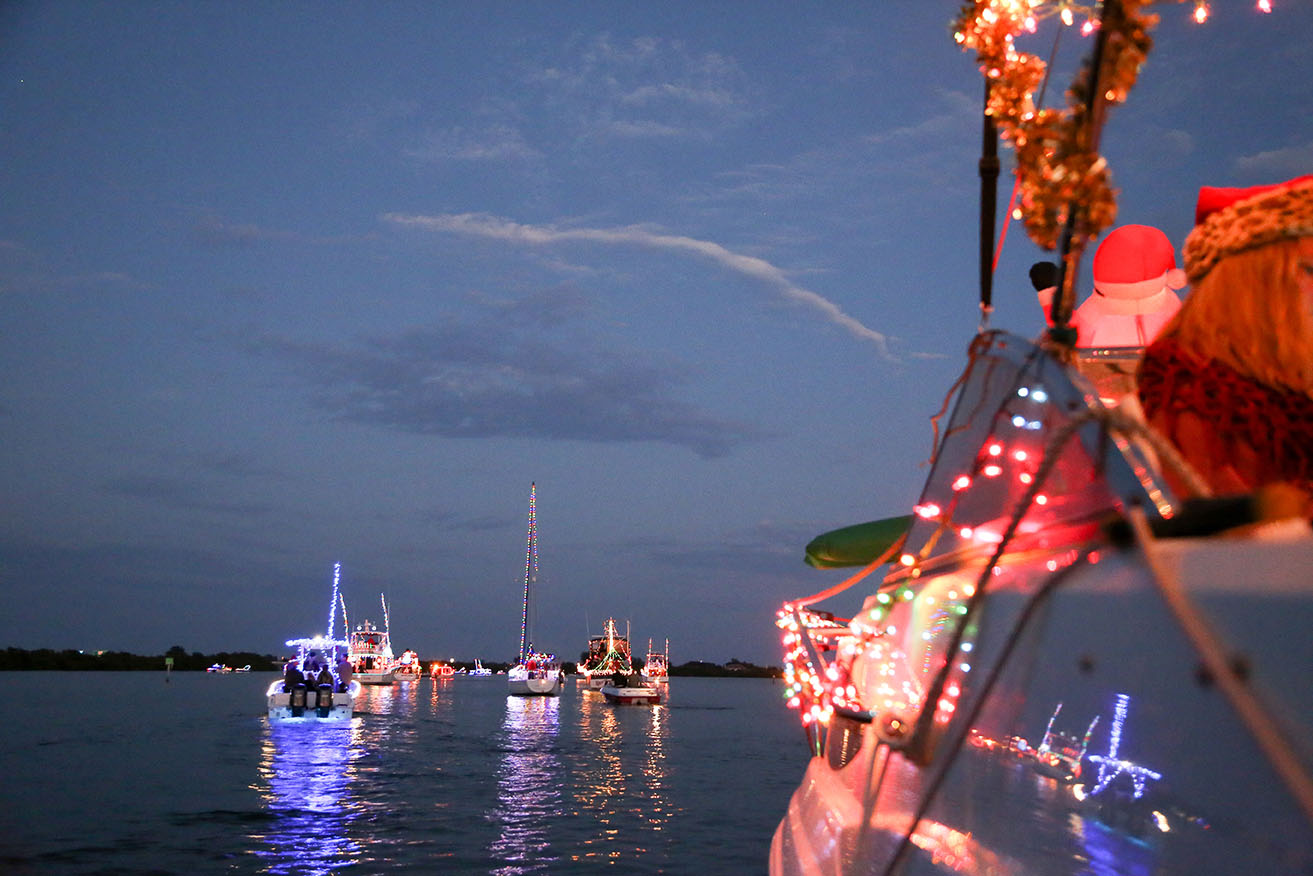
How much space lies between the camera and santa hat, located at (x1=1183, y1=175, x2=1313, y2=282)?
2285 millimetres

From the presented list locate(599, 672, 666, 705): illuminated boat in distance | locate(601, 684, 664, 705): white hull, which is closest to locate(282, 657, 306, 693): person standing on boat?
locate(601, 684, 664, 705): white hull

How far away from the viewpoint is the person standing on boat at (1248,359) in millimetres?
2176

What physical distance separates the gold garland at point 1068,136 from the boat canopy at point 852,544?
339 centimetres

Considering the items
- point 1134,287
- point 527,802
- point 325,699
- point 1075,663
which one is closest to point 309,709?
point 325,699

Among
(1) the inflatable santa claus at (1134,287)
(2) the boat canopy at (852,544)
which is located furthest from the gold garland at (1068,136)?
(2) the boat canopy at (852,544)

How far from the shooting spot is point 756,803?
78.9ft

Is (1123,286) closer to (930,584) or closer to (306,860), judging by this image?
(930,584)

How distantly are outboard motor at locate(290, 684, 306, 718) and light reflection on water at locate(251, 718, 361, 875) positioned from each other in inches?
134

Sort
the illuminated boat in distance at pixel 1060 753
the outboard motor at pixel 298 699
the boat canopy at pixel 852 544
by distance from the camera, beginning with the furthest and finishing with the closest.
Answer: the outboard motor at pixel 298 699
the boat canopy at pixel 852 544
the illuminated boat in distance at pixel 1060 753

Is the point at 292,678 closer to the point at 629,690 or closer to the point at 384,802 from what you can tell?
the point at 384,802

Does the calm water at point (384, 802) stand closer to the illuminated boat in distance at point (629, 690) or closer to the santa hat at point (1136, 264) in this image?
the santa hat at point (1136, 264)

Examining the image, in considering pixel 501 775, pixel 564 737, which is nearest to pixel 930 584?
pixel 501 775

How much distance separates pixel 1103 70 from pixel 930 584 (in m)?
1.64

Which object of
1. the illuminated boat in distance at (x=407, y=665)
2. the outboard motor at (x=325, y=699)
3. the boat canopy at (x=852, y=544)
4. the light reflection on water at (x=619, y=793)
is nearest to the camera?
the boat canopy at (x=852, y=544)
